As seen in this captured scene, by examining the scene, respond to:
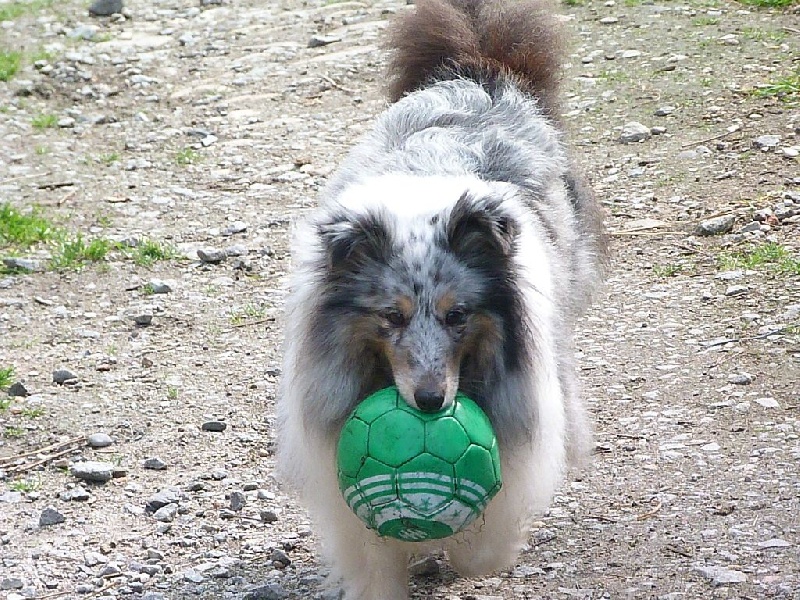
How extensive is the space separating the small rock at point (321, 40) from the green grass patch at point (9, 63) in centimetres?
243

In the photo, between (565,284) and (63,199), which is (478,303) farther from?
(63,199)

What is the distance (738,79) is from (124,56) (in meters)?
5.13

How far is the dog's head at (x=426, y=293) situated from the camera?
3613 mm

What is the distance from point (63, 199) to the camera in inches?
316

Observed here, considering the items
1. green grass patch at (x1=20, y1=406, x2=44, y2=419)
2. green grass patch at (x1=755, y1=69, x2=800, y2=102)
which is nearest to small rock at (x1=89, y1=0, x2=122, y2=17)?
green grass patch at (x1=755, y1=69, x2=800, y2=102)

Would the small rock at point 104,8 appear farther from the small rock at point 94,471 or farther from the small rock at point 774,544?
the small rock at point 774,544

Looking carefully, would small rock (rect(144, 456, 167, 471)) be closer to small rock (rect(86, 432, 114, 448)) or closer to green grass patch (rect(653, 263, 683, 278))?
small rock (rect(86, 432, 114, 448))

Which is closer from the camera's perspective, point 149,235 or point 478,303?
point 478,303

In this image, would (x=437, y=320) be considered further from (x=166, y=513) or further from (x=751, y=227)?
(x=751, y=227)

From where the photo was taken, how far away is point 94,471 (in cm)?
490

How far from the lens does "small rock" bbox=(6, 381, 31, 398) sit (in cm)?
563

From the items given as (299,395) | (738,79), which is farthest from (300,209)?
(299,395)

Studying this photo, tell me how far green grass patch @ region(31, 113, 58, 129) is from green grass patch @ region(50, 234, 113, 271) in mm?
2234

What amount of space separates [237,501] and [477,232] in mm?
1609
